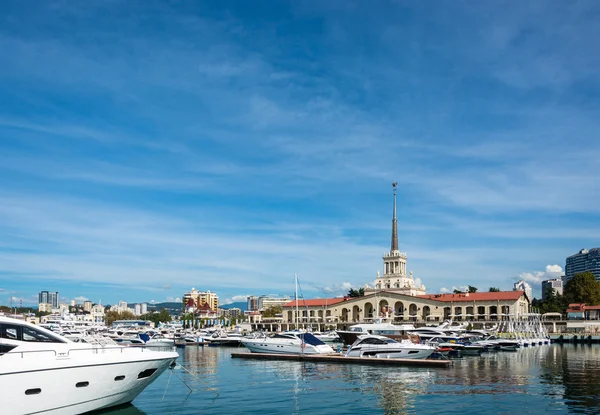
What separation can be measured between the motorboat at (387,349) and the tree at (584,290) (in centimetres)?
9731

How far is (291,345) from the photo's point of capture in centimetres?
5894

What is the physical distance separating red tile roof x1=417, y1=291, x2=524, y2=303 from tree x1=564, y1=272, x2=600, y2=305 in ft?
40.0

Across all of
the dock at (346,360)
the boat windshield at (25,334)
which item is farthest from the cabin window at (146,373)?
the dock at (346,360)

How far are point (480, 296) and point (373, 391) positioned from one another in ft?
382

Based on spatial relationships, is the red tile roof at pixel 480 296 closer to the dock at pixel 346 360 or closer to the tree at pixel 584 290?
the tree at pixel 584 290

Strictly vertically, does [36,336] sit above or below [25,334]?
below

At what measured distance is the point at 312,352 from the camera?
56.8 m

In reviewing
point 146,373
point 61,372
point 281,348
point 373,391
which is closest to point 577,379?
point 373,391

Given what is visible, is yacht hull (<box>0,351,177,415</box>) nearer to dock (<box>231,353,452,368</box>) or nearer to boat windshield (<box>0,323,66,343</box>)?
boat windshield (<box>0,323,66,343</box>)

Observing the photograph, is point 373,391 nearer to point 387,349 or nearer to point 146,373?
point 146,373

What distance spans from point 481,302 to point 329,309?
41.6 meters

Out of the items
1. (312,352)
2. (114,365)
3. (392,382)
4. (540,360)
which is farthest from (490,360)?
(114,365)

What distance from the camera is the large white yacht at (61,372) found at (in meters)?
21.6

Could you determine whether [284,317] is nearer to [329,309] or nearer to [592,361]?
[329,309]
